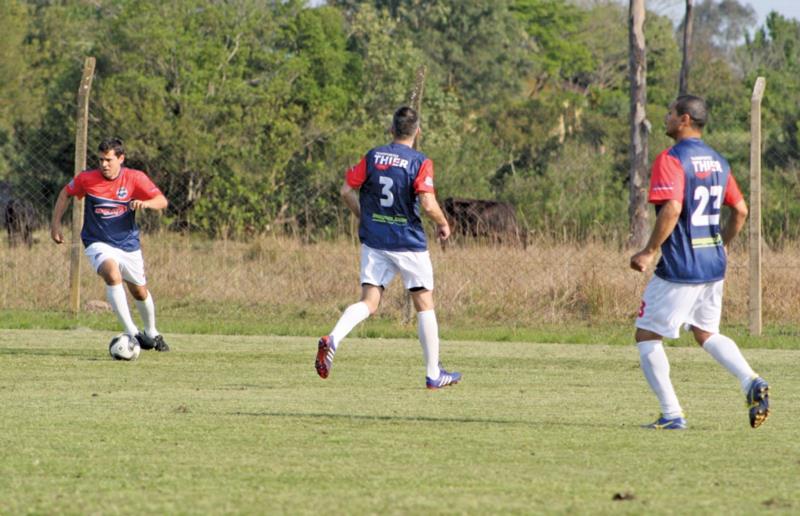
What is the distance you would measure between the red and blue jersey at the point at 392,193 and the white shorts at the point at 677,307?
2.72m

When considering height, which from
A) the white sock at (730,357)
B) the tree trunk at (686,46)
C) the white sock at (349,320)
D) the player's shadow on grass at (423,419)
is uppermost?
the tree trunk at (686,46)

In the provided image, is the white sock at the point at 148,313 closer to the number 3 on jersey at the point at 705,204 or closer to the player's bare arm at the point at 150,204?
the player's bare arm at the point at 150,204

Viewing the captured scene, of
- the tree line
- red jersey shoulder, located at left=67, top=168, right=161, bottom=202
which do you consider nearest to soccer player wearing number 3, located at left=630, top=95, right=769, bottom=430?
red jersey shoulder, located at left=67, top=168, right=161, bottom=202

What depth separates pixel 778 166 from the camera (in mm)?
27500

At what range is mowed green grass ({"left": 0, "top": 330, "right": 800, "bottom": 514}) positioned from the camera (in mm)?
5934

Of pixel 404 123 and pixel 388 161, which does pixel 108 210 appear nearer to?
pixel 388 161

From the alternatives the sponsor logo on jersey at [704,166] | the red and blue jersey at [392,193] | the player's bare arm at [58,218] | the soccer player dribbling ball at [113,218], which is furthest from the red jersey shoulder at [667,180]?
the player's bare arm at [58,218]

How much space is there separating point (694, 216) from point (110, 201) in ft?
22.1

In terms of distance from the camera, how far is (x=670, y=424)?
838 centimetres

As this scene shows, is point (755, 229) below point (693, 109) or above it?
below

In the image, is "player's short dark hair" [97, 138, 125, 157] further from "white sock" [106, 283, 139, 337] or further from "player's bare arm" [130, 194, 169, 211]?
"white sock" [106, 283, 139, 337]

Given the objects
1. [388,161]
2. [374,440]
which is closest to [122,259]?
[388,161]

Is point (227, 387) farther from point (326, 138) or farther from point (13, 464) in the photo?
point (326, 138)

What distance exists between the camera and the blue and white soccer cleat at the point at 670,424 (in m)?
8.36
